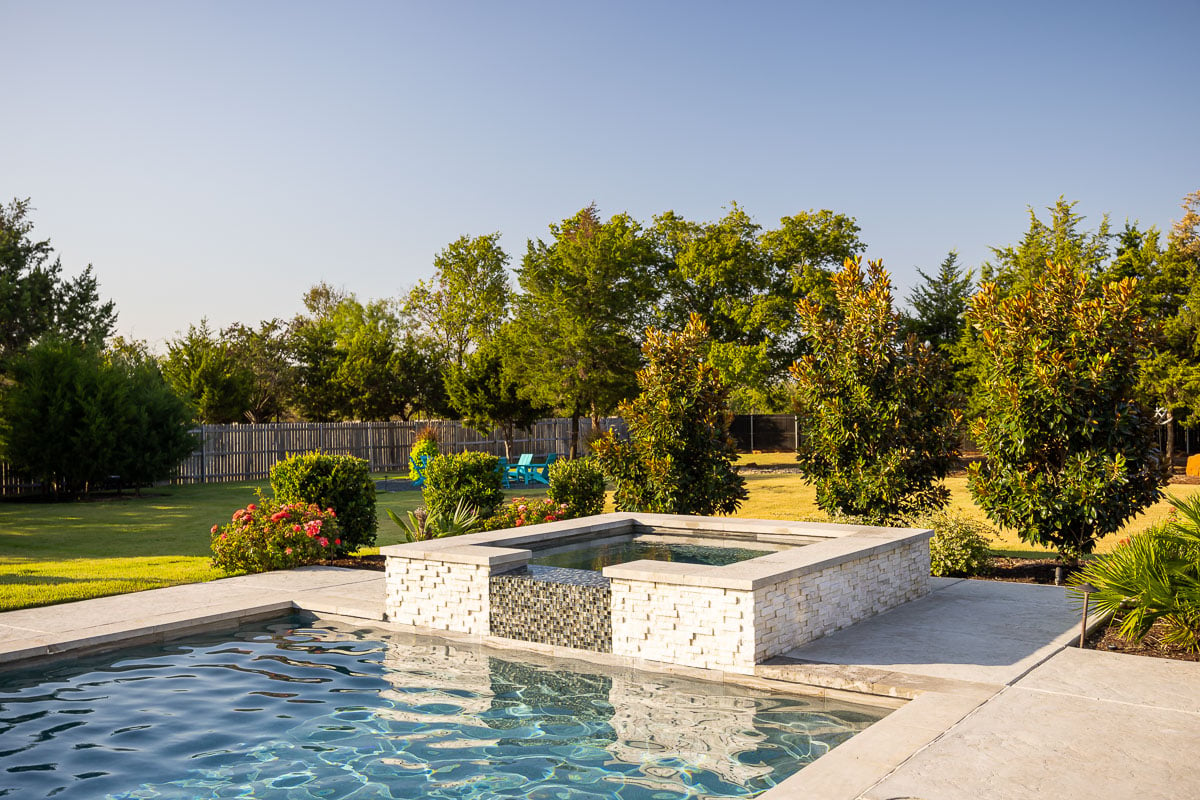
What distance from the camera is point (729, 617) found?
647 centimetres

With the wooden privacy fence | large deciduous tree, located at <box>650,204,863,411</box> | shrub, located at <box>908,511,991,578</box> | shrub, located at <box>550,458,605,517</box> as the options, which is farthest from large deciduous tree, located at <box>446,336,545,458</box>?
shrub, located at <box>908,511,991,578</box>

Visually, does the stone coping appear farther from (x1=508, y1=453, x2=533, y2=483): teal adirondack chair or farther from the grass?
(x1=508, y1=453, x2=533, y2=483): teal adirondack chair

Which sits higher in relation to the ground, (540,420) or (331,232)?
(331,232)

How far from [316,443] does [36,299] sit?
10.3m

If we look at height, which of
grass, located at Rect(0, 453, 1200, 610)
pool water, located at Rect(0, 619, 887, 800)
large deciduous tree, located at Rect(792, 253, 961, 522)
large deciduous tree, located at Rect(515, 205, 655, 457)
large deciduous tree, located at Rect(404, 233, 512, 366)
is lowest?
pool water, located at Rect(0, 619, 887, 800)

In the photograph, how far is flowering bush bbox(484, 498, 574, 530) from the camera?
12.3 meters

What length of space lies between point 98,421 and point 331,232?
1262 centimetres

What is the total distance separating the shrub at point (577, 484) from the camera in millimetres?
13500

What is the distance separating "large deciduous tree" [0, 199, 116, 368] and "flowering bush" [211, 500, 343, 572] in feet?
Answer: 71.1

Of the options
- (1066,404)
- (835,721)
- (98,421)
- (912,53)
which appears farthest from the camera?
(98,421)

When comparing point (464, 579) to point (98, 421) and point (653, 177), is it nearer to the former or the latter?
point (653, 177)

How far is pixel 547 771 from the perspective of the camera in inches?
192

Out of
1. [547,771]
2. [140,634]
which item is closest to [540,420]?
[140,634]

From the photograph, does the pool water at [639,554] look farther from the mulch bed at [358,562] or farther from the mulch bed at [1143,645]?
the mulch bed at [1143,645]
